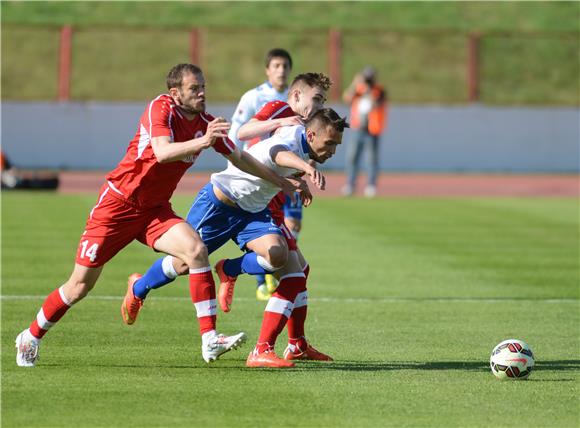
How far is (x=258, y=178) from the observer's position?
8.80 metres

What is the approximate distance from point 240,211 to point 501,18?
37547mm

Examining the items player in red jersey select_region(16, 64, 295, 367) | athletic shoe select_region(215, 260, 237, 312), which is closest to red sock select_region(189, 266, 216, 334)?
player in red jersey select_region(16, 64, 295, 367)

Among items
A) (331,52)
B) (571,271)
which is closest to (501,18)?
(331,52)

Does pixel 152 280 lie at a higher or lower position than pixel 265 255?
lower

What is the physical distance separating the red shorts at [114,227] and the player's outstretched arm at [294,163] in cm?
83

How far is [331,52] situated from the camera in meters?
32.8

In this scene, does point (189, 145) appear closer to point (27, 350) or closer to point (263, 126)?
point (263, 126)

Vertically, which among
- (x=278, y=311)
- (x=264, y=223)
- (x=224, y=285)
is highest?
(x=264, y=223)

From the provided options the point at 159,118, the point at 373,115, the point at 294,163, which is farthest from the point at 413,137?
the point at 159,118

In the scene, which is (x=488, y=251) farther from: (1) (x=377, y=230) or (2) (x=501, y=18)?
(2) (x=501, y=18)

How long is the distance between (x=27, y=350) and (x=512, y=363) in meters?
3.33

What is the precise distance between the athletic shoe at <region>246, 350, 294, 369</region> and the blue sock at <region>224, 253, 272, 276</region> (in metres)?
0.66

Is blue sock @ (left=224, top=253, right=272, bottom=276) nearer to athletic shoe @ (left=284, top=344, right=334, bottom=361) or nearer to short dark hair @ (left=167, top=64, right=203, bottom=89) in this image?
athletic shoe @ (left=284, top=344, right=334, bottom=361)

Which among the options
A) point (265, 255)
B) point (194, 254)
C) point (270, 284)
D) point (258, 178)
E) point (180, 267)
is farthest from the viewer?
point (270, 284)
